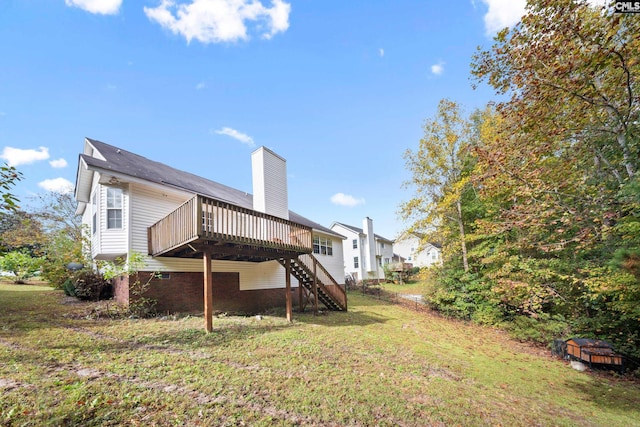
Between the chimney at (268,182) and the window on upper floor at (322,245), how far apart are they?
15.3ft

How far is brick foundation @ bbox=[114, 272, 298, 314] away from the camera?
9094 mm

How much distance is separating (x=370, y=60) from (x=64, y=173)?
87.8ft

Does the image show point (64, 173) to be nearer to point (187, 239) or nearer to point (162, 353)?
point (187, 239)

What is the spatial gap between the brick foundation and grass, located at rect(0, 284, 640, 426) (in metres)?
1.21

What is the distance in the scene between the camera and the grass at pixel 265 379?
3.52 metres

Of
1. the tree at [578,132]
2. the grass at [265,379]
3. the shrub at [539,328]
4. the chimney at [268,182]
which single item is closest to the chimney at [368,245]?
the chimney at [268,182]

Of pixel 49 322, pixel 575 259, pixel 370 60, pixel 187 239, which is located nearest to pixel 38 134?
pixel 49 322

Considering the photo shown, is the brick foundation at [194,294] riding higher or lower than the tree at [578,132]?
lower

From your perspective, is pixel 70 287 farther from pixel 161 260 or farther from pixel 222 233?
pixel 222 233

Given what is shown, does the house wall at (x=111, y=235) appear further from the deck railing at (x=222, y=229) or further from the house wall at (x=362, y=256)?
the house wall at (x=362, y=256)

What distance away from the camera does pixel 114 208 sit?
9.33 meters

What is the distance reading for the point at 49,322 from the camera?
7129 mm

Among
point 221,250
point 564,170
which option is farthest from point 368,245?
point 221,250

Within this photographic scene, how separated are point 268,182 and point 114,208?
6020 millimetres
